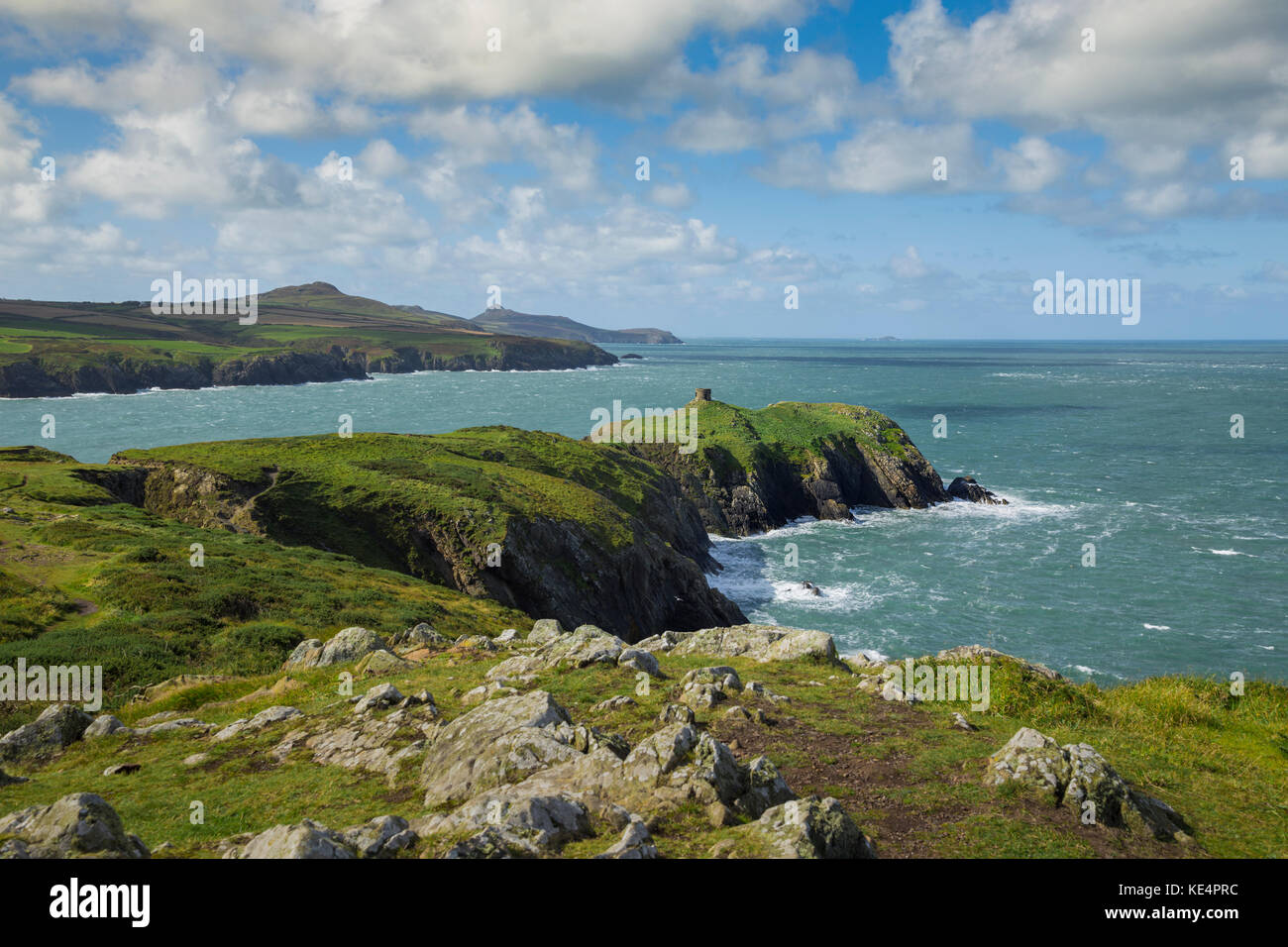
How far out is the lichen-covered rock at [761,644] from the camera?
87.7ft

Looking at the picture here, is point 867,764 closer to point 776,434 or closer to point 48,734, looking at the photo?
point 48,734

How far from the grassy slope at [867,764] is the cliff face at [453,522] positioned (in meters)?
26.4

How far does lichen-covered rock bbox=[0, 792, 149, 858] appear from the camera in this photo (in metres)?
10.5

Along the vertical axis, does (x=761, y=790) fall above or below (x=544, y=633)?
above

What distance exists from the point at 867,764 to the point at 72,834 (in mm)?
14748

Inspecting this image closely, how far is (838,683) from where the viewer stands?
23.3 meters

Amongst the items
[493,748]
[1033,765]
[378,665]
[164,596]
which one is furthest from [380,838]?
[164,596]

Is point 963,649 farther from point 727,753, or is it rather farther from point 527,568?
point 527,568

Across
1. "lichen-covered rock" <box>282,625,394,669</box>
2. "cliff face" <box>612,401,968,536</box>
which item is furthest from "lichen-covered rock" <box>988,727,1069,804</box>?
"cliff face" <box>612,401,968,536</box>

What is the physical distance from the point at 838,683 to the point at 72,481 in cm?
5621

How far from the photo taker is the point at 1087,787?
46.1 feet

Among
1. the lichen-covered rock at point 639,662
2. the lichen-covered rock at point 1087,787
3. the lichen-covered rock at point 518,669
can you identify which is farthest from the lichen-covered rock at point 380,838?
the lichen-covered rock at point 639,662

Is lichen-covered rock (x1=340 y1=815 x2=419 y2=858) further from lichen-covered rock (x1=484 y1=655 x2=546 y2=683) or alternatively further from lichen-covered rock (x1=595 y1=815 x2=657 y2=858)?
lichen-covered rock (x1=484 y1=655 x2=546 y2=683)

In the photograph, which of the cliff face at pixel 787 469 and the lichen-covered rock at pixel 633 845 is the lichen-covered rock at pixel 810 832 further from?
the cliff face at pixel 787 469
